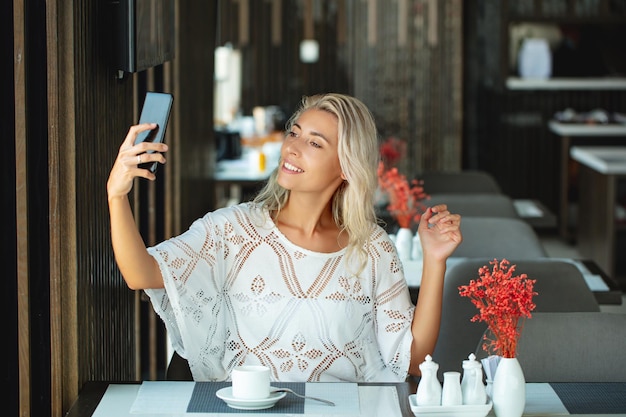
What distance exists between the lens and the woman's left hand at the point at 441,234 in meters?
2.65

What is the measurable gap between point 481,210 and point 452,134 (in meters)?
4.49

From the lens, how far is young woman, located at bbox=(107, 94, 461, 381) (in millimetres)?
2766

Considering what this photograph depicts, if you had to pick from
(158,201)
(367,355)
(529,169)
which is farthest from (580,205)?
(367,355)

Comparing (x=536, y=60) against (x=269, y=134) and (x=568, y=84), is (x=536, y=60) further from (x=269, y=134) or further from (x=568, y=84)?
(x=269, y=134)

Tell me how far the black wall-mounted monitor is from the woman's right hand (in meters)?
0.45

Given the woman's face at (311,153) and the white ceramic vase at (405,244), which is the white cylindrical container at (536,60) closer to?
the white ceramic vase at (405,244)

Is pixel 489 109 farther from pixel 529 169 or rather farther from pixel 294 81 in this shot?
pixel 294 81

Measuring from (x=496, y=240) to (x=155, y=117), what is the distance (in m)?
2.56

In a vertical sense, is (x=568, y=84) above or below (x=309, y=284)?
above

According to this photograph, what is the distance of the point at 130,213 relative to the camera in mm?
2410

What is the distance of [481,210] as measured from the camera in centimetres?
573

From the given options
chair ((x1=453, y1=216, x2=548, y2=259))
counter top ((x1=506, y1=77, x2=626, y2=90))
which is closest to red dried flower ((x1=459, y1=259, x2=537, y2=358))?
chair ((x1=453, y1=216, x2=548, y2=259))

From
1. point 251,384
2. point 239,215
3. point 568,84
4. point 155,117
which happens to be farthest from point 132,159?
point 568,84

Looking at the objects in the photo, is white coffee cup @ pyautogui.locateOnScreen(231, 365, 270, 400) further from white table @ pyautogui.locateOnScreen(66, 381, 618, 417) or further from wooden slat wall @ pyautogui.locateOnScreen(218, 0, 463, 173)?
wooden slat wall @ pyautogui.locateOnScreen(218, 0, 463, 173)
